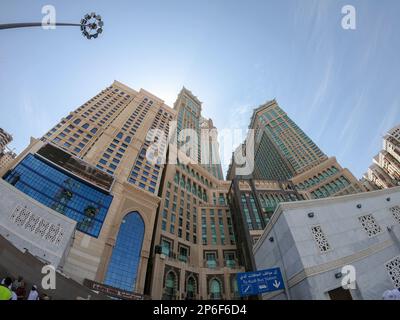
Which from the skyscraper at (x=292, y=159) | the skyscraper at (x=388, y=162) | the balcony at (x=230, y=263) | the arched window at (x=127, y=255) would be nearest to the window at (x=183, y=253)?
the balcony at (x=230, y=263)

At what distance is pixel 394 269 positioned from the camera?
16.5 m

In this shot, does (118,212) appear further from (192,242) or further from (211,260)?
(211,260)

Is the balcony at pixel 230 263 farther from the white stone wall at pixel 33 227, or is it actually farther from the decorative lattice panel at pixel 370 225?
the decorative lattice panel at pixel 370 225

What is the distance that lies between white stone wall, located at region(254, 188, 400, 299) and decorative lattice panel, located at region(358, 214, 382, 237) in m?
0.10

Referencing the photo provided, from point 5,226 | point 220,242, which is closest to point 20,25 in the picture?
point 5,226

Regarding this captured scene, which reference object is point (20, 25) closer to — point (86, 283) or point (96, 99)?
point (86, 283)

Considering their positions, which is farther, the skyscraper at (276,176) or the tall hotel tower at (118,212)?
the skyscraper at (276,176)

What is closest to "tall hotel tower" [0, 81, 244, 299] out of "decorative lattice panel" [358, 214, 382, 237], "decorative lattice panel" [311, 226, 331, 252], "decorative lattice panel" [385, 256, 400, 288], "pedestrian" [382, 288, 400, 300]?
"decorative lattice panel" [311, 226, 331, 252]

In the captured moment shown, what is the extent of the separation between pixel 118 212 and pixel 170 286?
51.8 ft

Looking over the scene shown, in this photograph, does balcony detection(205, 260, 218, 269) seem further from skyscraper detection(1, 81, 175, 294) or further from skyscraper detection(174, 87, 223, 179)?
skyscraper detection(174, 87, 223, 179)

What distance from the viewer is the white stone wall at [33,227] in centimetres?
2486

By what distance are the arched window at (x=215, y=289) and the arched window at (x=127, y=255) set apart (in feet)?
52.0

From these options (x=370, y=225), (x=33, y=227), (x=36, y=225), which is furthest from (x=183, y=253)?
(x=370, y=225)

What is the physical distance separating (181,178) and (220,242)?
1952cm
